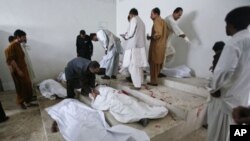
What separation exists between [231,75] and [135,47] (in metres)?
1.56

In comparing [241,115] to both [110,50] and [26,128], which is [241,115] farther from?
[110,50]

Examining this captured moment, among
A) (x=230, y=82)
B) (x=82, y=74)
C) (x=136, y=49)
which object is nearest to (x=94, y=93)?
(x=82, y=74)

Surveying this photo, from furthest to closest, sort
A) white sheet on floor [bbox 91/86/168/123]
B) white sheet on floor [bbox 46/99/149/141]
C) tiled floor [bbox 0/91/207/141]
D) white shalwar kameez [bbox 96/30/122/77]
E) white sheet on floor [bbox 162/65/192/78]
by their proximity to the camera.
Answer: white shalwar kameez [bbox 96/30/122/77] < white sheet on floor [bbox 162/65/192/78] < tiled floor [bbox 0/91/207/141] < white sheet on floor [bbox 91/86/168/123] < white sheet on floor [bbox 46/99/149/141]

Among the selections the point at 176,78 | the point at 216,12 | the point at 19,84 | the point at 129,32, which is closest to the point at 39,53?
the point at 19,84

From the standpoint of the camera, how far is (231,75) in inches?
44.4

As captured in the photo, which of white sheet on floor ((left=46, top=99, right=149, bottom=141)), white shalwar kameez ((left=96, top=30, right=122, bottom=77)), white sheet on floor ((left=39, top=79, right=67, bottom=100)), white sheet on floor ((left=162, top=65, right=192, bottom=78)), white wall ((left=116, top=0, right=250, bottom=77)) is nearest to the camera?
white sheet on floor ((left=46, top=99, right=149, bottom=141))

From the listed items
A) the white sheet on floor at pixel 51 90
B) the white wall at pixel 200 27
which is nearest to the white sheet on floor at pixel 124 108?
the white sheet on floor at pixel 51 90

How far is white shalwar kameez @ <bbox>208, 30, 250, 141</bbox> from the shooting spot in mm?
1082

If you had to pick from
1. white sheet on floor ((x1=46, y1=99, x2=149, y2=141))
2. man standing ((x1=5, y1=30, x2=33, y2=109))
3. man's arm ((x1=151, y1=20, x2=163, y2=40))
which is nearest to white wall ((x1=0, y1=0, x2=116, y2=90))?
man standing ((x1=5, y1=30, x2=33, y2=109))

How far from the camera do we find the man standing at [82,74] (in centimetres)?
226

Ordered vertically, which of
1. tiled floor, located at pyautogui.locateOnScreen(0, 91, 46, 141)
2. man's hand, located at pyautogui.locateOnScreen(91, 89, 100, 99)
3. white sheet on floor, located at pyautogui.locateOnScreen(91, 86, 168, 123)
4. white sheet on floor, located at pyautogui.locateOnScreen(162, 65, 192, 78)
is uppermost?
white sheet on floor, located at pyautogui.locateOnScreen(162, 65, 192, 78)

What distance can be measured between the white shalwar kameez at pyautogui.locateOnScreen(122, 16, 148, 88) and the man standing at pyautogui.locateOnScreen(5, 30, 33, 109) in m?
1.71

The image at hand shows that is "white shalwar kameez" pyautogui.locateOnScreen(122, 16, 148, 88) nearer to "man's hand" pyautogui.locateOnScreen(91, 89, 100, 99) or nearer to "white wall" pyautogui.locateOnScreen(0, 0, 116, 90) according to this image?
"man's hand" pyautogui.locateOnScreen(91, 89, 100, 99)

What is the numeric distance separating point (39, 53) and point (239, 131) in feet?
14.3
